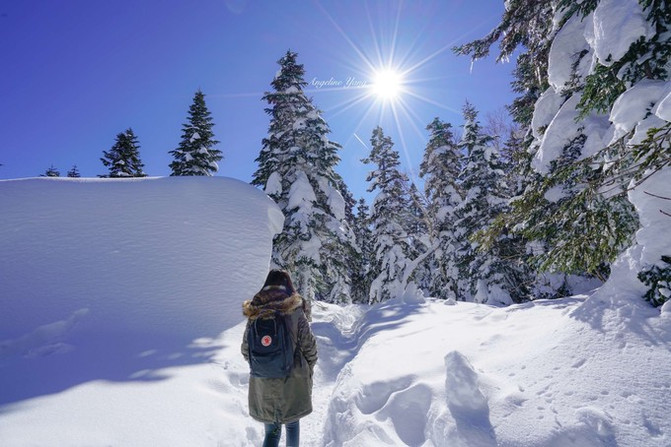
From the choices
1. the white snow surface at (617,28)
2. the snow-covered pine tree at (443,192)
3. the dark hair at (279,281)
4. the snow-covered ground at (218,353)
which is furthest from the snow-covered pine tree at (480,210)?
the dark hair at (279,281)

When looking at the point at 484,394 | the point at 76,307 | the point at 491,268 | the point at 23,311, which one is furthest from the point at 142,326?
the point at 491,268

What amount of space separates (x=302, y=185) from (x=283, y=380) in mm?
11736

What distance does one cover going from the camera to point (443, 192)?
63.8ft

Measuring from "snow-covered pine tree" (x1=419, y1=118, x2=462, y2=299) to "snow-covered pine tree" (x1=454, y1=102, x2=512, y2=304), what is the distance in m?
1.63

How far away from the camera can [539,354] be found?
3.72m

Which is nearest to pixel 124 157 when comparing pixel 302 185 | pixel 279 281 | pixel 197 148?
pixel 197 148

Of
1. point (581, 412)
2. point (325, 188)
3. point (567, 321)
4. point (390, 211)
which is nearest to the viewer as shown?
point (581, 412)

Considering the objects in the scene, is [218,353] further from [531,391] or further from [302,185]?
[302,185]

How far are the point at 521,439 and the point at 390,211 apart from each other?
17.8 m

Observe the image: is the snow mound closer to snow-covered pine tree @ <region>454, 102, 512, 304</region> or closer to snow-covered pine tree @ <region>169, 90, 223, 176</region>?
snow-covered pine tree @ <region>454, 102, 512, 304</region>

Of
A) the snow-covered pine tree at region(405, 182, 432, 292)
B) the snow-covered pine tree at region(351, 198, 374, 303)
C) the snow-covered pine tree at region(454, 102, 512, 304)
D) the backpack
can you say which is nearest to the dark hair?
the backpack

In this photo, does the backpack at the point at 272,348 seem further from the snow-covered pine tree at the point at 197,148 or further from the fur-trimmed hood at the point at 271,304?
the snow-covered pine tree at the point at 197,148

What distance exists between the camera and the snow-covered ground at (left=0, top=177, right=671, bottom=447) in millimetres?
2920

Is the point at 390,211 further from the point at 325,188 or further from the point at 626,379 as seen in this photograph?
the point at 626,379
